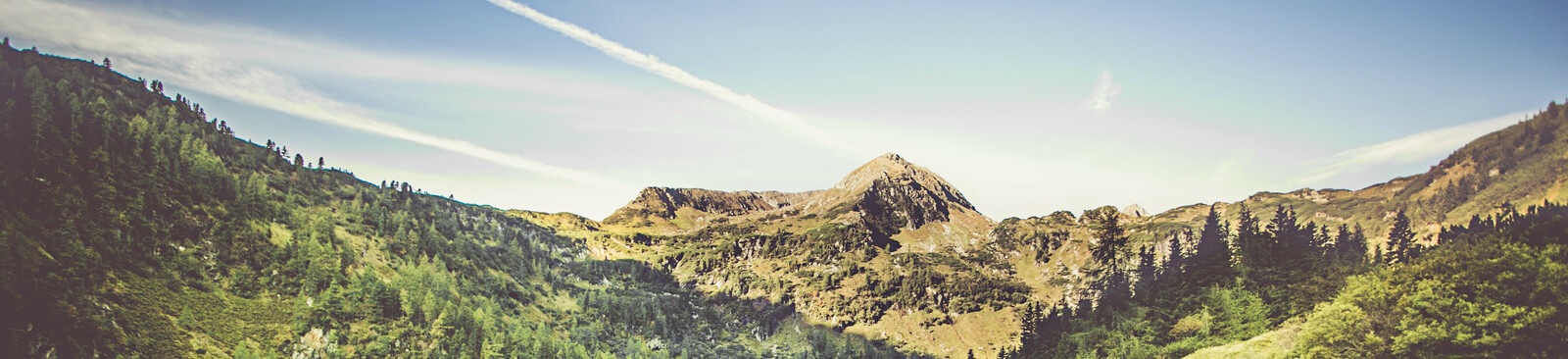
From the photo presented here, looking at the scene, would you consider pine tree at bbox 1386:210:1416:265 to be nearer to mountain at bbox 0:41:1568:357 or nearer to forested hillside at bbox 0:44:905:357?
mountain at bbox 0:41:1568:357

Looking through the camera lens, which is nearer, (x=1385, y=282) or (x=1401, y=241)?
(x=1385, y=282)

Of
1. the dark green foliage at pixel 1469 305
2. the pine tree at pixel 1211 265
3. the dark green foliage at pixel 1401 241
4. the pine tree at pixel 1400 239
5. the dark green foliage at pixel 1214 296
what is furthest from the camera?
the pine tree at pixel 1211 265

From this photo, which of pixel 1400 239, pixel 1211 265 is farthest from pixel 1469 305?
pixel 1211 265

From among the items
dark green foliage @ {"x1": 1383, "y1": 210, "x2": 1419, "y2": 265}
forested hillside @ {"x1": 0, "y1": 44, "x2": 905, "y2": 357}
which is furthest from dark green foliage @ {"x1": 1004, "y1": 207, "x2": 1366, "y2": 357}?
forested hillside @ {"x1": 0, "y1": 44, "x2": 905, "y2": 357}

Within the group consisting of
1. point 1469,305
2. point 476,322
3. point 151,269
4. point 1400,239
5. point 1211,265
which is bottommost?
point 476,322

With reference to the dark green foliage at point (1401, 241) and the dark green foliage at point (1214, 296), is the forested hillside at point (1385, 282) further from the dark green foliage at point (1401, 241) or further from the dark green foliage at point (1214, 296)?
the dark green foliage at point (1401, 241)

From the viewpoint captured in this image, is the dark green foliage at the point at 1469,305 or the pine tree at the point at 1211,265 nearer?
the dark green foliage at the point at 1469,305

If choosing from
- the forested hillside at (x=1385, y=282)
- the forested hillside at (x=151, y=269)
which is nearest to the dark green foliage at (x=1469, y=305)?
the forested hillside at (x=1385, y=282)

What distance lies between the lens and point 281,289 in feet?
565

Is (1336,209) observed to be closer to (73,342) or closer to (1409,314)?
(1409,314)

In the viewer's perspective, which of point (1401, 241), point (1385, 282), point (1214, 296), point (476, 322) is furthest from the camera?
point (476, 322)

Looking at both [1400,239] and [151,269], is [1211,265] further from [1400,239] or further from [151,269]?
[151,269]

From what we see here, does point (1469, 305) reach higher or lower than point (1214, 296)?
higher

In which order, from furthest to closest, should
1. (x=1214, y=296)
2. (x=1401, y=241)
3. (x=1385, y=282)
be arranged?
1. (x=1214, y=296)
2. (x=1401, y=241)
3. (x=1385, y=282)
